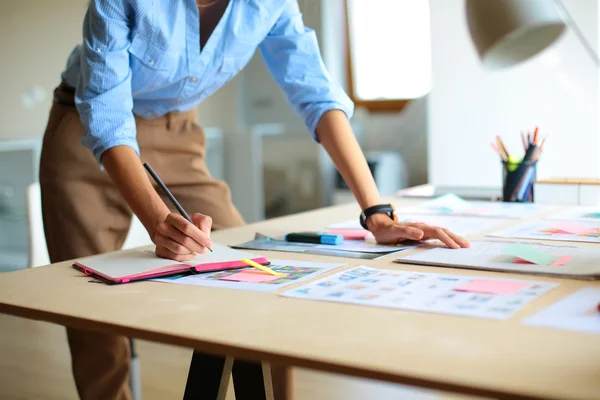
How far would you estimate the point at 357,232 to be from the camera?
1.36m

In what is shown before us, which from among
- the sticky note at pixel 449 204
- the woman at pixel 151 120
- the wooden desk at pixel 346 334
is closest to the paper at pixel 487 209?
the sticky note at pixel 449 204

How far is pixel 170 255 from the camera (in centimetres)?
111

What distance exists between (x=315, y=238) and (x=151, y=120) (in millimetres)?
556

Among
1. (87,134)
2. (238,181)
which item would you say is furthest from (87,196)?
(238,181)

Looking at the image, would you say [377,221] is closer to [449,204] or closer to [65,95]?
[449,204]

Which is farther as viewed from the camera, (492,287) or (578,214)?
(578,214)

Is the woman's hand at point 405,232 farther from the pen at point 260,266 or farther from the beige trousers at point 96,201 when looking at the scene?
the beige trousers at point 96,201

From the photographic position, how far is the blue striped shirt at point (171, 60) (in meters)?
1.27

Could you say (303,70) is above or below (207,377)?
above

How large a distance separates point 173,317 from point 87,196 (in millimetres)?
822

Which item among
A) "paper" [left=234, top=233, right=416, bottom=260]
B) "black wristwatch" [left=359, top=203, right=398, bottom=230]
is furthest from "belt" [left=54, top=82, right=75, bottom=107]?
"black wristwatch" [left=359, top=203, right=398, bottom=230]

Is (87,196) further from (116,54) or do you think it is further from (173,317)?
(173,317)

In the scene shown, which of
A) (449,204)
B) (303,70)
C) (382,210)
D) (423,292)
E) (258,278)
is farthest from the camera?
(449,204)

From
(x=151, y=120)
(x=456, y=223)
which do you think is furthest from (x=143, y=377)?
(x=456, y=223)
